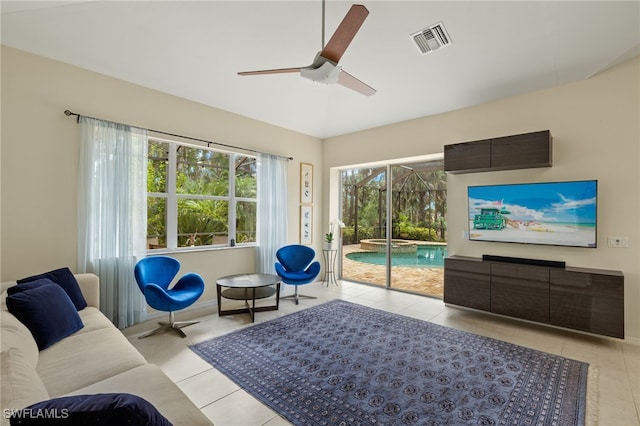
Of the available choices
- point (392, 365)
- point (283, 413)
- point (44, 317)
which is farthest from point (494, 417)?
point (44, 317)

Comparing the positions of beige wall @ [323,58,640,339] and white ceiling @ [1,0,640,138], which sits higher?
white ceiling @ [1,0,640,138]

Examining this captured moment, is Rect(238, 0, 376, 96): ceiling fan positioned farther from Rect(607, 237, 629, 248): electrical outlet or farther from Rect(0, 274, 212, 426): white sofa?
Rect(607, 237, 629, 248): electrical outlet

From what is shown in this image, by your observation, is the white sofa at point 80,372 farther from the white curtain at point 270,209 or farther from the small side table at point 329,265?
the small side table at point 329,265

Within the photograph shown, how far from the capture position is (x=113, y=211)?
11.3ft

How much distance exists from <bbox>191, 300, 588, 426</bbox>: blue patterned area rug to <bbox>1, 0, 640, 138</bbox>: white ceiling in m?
3.16

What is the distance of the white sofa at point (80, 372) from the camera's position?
1.16m

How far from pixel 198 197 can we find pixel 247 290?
163 centimetres

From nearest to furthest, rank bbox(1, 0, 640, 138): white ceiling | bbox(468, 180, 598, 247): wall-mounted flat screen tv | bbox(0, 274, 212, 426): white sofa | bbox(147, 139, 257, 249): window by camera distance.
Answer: bbox(0, 274, 212, 426): white sofa < bbox(1, 0, 640, 138): white ceiling < bbox(468, 180, 598, 247): wall-mounted flat screen tv < bbox(147, 139, 257, 249): window

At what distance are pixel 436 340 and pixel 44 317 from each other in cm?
349

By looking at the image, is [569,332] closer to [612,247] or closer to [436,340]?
Result: [612,247]

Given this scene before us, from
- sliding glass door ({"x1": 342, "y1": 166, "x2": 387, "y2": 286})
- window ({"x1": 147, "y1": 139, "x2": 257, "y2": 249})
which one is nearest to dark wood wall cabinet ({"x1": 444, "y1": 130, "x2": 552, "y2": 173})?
sliding glass door ({"x1": 342, "y1": 166, "x2": 387, "y2": 286})

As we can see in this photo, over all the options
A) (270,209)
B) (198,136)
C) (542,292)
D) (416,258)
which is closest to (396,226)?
(416,258)

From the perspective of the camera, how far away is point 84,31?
2953 mm

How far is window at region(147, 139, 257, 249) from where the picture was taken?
13.3 feet
